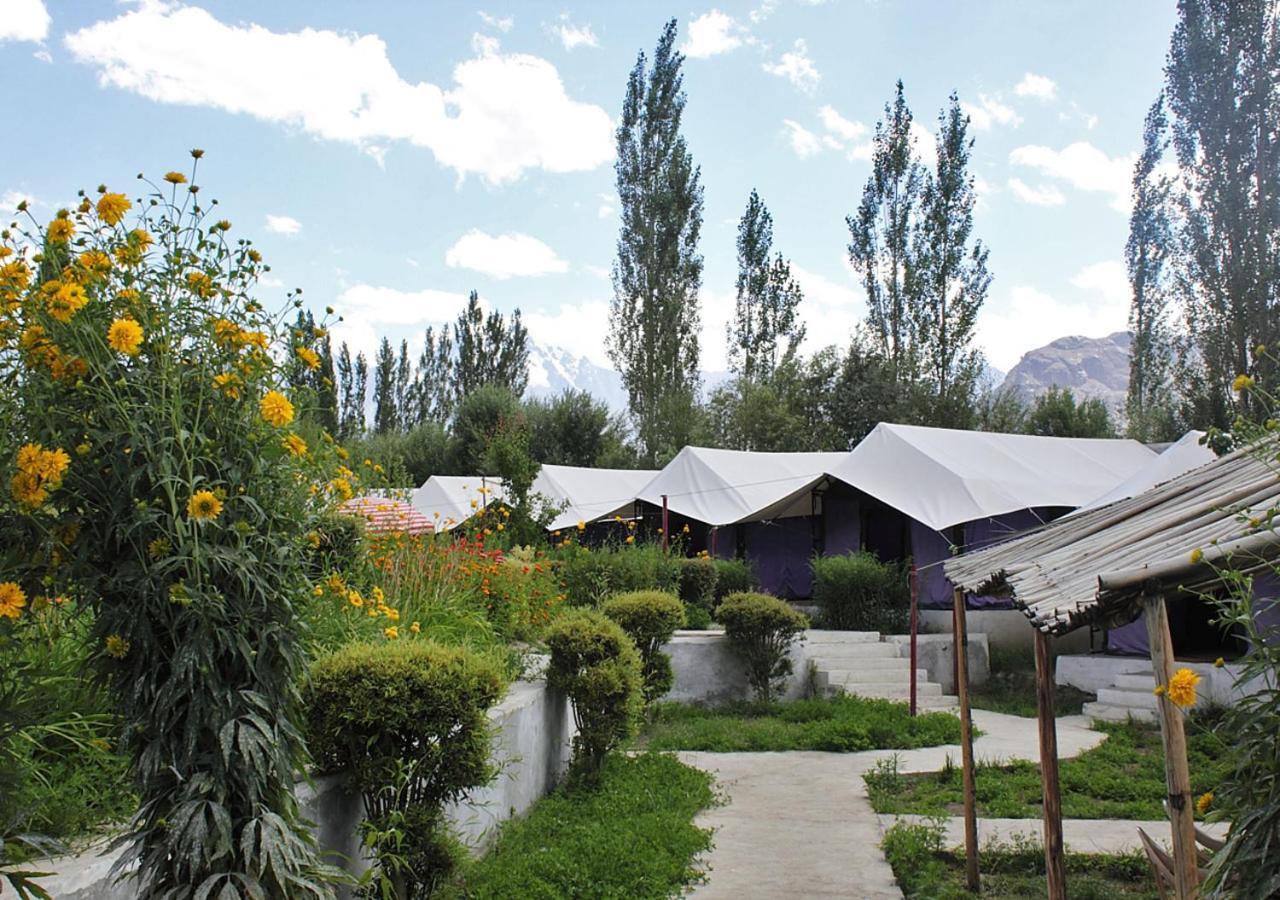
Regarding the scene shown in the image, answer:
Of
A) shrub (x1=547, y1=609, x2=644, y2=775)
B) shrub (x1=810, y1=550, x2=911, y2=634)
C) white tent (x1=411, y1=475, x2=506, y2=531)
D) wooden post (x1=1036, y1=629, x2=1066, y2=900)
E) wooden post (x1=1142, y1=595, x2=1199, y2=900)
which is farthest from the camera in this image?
white tent (x1=411, y1=475, x2=506, y2=531)

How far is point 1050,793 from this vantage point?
433cm

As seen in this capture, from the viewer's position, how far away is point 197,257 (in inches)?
117

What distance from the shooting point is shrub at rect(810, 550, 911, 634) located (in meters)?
15.1

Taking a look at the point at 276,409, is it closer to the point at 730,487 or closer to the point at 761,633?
the point at 761,633

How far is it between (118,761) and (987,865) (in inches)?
182

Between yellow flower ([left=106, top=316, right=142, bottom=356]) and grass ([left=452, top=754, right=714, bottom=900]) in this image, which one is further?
grass ([left=452, top=754, right=714, bottom=900])

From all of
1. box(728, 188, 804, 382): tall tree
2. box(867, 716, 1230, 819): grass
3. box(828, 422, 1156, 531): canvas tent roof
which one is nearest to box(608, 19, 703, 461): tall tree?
box(728, 188, 804, 382): tall tree

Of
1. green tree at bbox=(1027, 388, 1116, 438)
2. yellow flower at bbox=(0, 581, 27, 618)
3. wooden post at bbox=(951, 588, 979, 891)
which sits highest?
green tree at bbox=(1027, 388, 1116, 438)

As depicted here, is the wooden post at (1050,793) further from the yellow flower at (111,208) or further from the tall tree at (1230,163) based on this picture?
the tall tree at (1230,163)

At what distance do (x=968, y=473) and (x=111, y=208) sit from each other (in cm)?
1522

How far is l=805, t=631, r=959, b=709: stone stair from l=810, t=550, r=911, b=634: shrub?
1339 mm

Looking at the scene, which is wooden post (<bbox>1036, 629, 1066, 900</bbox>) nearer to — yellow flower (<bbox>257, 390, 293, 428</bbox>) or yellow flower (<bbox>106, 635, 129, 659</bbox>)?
yellow flower (<bbox>257, 390, 293, 428</bbox>)

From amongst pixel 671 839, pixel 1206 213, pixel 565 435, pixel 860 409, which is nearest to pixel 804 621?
pixel 671 839

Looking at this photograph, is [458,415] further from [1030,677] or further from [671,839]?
[671,839]
